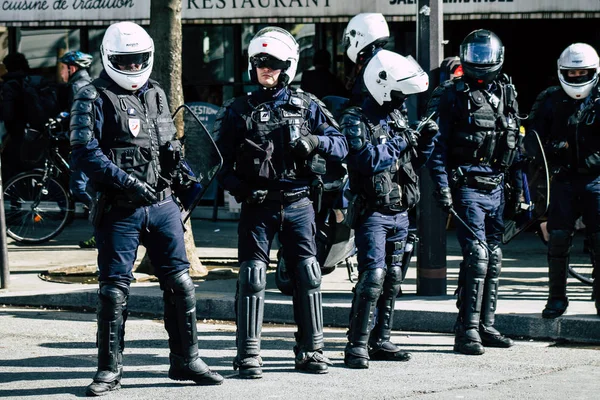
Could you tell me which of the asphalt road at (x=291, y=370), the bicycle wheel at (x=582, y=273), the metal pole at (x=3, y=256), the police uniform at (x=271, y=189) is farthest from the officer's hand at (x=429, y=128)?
the metal pole at (x=3, y=256)

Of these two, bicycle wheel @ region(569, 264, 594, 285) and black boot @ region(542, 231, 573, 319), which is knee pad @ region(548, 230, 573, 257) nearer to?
black boot @ region(542, 231, 573, 319)

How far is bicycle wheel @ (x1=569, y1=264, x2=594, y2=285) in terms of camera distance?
10281 mm

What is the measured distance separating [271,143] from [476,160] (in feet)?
5.07

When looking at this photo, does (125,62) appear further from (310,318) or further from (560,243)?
(560,243)

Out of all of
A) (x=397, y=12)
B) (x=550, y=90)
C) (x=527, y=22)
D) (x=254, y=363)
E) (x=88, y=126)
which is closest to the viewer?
(x=88, y=126)

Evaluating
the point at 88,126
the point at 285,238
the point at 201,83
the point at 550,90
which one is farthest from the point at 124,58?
the point at 201,83

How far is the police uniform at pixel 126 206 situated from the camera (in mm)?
6895

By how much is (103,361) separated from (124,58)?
1.65 metres

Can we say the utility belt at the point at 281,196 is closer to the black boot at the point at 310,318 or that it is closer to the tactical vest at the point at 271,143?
the tactical vest at the point at 271,143

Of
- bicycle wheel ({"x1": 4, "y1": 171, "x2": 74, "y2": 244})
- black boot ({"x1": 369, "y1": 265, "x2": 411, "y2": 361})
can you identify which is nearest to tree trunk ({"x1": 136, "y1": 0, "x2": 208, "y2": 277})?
bicycle wheel ({"x1": 4, "y1": 171, "x2": 74, "y2": 244})

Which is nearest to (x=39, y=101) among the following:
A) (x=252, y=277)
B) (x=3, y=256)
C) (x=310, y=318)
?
(x=3, y=256)

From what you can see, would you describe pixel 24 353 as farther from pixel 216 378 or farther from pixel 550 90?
pixel 550 90

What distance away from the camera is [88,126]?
6855mm

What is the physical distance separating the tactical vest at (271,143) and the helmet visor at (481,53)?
1.32 meters
